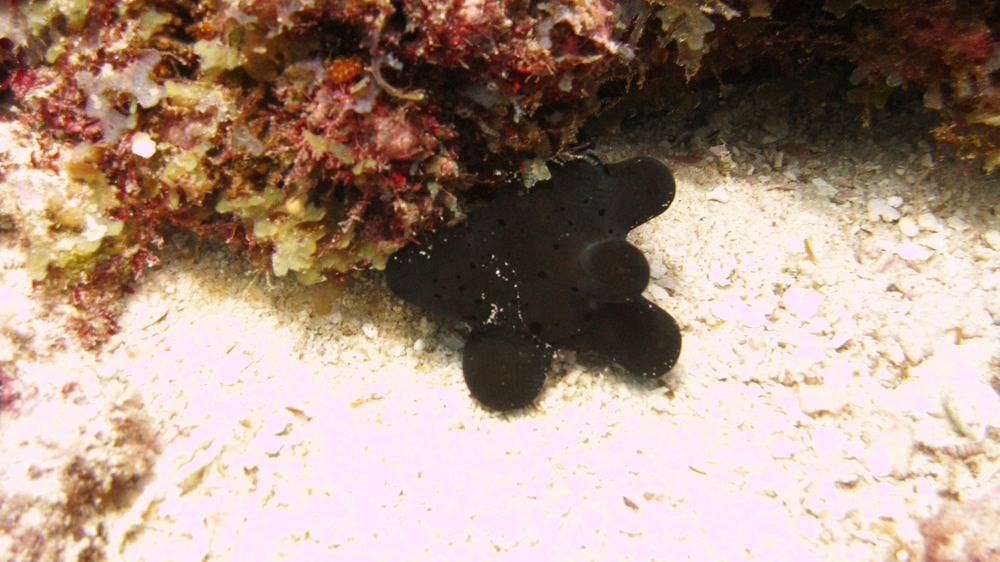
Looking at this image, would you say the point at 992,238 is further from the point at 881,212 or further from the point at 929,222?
the point at 881,212

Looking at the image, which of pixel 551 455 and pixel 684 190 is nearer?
pixel 551 455

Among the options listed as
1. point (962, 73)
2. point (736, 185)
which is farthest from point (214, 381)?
point (962, 73)

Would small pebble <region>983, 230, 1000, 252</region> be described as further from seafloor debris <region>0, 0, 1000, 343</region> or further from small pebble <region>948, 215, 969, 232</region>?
seafloor debris <region>0, 0, 1000, 343</region>

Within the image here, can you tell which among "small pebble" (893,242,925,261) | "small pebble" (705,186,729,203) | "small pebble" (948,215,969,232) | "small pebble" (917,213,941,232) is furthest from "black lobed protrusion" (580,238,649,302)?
"small pebble" (948,215,969,232)

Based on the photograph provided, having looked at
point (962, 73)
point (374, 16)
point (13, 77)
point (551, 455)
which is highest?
point (374, 16)

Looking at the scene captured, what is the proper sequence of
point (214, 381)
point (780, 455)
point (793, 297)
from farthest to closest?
point (793, 297)
point (214, 381)
point (780, 455)

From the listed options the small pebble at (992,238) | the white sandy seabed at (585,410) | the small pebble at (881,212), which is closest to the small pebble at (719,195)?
the white sandy seabed at (585,410)

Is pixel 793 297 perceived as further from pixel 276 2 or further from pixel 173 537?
pixel 173 537
